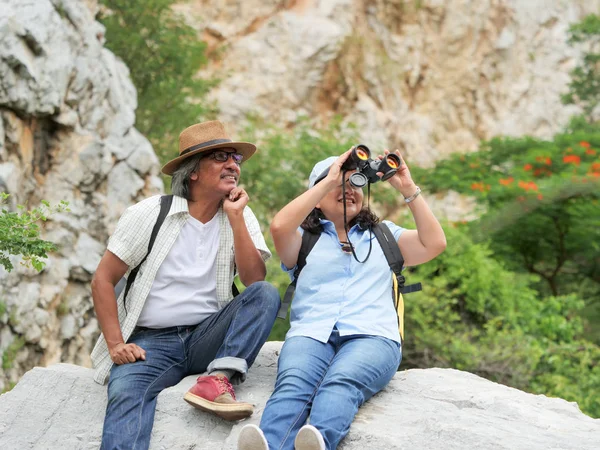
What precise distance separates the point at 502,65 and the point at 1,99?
16290 millimetres

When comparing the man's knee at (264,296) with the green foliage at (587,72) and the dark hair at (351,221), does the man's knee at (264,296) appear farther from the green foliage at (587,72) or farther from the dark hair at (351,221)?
the green foliage at (587,72)

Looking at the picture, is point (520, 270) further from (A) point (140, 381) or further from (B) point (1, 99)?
(A) point (140, 381)

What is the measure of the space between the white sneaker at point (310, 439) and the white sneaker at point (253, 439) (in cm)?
14

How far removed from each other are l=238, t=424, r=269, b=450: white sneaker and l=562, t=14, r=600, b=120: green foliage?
17.3 metres

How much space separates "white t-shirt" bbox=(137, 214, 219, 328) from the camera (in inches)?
140

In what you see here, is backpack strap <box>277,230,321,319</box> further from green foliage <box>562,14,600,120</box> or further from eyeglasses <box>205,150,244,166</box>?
green foliage <box>562,14,600,120</box>

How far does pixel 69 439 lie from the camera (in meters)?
3.43

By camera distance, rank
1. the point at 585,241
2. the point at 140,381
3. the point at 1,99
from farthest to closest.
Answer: the point at 585,241, the point at 1,99, the point at 140,381

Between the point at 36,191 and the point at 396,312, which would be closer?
the point at 396,312

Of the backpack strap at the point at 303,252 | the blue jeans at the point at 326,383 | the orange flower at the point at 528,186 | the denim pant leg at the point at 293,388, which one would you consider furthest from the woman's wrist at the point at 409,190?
the orange flower at the point at 528,186

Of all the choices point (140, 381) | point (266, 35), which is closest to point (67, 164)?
point (140, 381)

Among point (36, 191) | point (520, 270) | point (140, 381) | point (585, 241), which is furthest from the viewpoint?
point (520, 270)

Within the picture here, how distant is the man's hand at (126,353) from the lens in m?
3.39

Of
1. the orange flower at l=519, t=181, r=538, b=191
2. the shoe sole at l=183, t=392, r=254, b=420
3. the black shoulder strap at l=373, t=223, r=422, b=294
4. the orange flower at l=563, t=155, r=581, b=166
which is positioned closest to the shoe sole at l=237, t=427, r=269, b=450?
the shoe sole at l=183, t=392, r=254, b=420
